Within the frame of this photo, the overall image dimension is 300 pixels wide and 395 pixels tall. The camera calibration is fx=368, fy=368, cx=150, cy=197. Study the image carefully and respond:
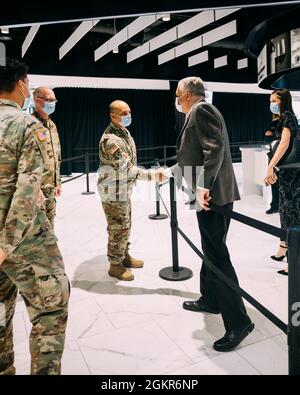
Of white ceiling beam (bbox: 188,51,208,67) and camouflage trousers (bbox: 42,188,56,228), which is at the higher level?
white ceiling beam (bbox: 188,51,208,67)

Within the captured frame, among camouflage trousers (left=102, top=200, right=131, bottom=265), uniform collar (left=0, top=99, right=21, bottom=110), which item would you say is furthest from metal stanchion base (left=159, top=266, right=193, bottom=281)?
uniform collar (left=0, top=99, right=21, bottom=110)

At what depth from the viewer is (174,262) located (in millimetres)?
3164

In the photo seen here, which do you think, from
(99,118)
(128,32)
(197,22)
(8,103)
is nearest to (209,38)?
(197,22)

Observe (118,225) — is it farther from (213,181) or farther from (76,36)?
(76,36)

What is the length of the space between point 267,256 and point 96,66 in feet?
26.6

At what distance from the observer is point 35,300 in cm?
143

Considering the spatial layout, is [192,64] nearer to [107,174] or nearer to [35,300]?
[107,174]

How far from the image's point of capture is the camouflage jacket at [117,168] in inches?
111

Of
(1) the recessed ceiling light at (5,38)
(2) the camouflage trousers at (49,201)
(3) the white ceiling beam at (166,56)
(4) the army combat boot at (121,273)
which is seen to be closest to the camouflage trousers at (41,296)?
(2) the camouflage trousers at (49,201)

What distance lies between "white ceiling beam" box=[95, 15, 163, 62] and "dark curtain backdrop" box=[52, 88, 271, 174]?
2363 millimetres

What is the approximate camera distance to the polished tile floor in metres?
1.89

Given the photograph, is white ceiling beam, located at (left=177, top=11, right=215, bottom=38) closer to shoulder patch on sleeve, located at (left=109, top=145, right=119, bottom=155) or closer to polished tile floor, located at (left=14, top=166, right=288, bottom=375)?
polished tile floor, located at (left=14, top=166, right=288, bottom=375)
